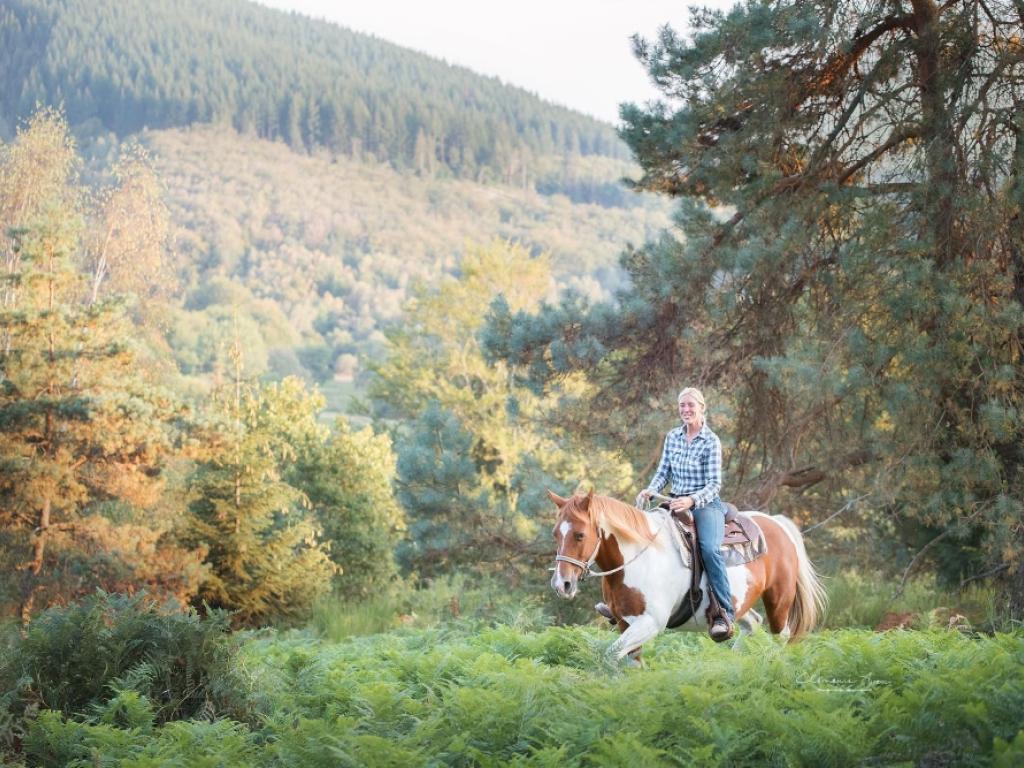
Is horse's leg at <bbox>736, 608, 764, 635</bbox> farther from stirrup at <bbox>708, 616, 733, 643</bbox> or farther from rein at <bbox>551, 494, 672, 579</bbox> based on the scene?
rein at <bbox>551, 494, 672, 579</bbox>

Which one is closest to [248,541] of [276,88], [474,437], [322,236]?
[474,437]

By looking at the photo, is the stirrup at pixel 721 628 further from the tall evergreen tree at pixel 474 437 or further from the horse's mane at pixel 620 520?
the tall evergreen tree at pixel 474 437

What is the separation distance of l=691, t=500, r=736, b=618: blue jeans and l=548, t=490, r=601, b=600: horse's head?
0.99m

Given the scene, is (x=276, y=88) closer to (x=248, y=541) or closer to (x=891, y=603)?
(x=248, y=541)

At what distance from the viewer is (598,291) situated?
12725 cm

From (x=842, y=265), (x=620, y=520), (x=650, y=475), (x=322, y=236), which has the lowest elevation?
(x=650, y=475)

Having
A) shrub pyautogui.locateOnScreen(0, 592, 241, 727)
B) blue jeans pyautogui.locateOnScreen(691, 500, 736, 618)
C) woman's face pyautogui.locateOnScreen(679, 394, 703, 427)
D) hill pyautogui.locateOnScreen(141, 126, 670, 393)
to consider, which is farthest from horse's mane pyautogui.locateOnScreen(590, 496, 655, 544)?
hill pyautogui.locateOnScreen(141, 126, 670, 393)

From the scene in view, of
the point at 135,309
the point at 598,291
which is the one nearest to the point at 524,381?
the point at 135,309

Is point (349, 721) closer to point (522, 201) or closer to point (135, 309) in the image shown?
point (135, 309)

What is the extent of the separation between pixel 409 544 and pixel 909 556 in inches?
329

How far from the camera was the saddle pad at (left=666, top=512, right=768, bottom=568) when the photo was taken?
9070 millimetres

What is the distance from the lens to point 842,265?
539 inches

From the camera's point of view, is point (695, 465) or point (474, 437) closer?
point (695, 465)

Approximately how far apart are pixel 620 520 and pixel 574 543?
0.52 metres
